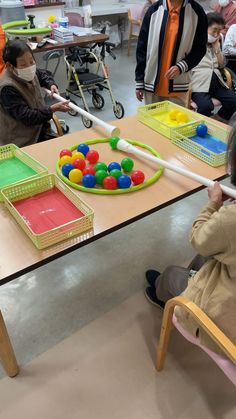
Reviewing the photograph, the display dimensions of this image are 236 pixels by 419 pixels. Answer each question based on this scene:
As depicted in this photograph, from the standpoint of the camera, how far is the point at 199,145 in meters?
1.50

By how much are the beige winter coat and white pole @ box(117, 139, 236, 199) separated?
0.09 metres

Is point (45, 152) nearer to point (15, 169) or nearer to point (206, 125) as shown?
point (15, 169)

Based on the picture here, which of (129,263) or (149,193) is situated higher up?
(149,193)

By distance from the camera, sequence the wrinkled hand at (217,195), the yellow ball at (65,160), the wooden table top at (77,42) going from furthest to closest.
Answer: the wooden table top at (77,42)
the yellow ball at (65,160)
the wrinkled hand at (217,195)

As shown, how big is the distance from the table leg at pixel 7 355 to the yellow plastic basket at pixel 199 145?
3.39ft

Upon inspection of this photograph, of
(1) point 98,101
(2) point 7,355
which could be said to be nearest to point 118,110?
(1) point 98,101

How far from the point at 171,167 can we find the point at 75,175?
1.24 ft

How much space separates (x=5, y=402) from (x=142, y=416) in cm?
53

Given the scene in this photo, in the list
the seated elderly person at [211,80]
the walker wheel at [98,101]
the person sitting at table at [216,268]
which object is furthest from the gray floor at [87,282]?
the walker wheel at [98,101]

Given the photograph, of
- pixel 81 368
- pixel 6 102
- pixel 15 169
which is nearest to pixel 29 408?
pixel 81 368

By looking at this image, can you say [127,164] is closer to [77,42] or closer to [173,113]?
[173,113]

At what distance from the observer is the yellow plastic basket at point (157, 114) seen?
1.68 m

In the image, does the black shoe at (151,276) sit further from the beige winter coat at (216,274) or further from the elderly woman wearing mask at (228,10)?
the elderly woman wearing mask at (228,10)

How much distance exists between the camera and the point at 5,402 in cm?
134
